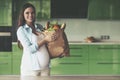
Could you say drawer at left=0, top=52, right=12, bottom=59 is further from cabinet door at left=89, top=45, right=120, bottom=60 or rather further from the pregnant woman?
cabinet door at left=89, top=45, right=120, bottom=60

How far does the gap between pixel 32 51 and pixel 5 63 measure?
3.07 feet

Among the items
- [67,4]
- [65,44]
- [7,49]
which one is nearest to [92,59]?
[65,44]

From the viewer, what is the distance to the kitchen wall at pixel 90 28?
24.0ft

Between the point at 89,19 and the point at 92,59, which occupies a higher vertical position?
the point at 89,19

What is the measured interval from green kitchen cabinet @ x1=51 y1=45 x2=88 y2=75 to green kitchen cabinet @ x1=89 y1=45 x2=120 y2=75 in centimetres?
13

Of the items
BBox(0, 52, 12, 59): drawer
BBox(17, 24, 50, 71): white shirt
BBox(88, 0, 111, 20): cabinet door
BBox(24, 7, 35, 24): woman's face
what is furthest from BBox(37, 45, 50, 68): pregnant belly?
BBox(88, 0, 111, 20): cabinet door

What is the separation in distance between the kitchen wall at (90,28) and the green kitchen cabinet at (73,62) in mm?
461

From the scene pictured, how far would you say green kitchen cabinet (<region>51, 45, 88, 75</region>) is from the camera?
22.6ft

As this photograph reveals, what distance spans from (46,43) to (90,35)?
56.8 inches

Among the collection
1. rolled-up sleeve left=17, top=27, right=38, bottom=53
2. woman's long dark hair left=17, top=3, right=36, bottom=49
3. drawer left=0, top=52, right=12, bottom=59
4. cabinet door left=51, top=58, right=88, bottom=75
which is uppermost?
woman's long dark hair left=17, top=3, right=36, bottom=49

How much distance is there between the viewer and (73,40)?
286 inches

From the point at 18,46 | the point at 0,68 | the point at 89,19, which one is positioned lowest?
the point at 0,68

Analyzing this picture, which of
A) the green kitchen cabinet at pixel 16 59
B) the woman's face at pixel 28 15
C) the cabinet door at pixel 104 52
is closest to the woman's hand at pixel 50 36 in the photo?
the woman's face at pixel 28 15

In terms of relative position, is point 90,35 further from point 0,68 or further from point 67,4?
point 0,68
